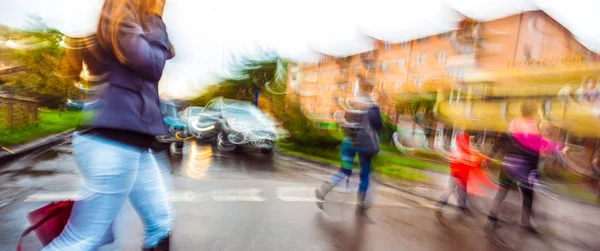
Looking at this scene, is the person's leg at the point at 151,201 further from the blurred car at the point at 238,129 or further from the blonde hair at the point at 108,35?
the blurred car at the point at 238,129

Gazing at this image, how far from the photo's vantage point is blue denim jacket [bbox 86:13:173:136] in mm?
1365

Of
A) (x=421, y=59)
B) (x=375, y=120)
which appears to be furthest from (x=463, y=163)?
(x=421, y=59)

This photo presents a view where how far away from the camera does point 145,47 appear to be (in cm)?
139

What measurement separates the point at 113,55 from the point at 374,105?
371 cm

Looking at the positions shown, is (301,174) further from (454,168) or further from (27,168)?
(27,168)

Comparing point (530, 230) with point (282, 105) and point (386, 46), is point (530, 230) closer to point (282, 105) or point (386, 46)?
point (282, 105)

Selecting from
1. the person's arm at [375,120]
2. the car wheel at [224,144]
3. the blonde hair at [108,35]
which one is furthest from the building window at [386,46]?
the blonde hair at [108,35]

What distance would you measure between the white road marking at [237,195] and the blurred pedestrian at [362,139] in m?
0.98

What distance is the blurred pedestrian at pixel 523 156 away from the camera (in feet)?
13.6

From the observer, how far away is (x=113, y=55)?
55.1 inches

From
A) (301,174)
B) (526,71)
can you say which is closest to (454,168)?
(301,174)

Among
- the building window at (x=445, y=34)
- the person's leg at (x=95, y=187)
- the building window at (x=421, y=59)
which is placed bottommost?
the person's leg at (x=95, y=187)

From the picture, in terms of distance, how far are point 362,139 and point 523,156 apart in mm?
1856

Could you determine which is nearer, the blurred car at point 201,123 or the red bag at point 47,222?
the red bag at point 47,222
